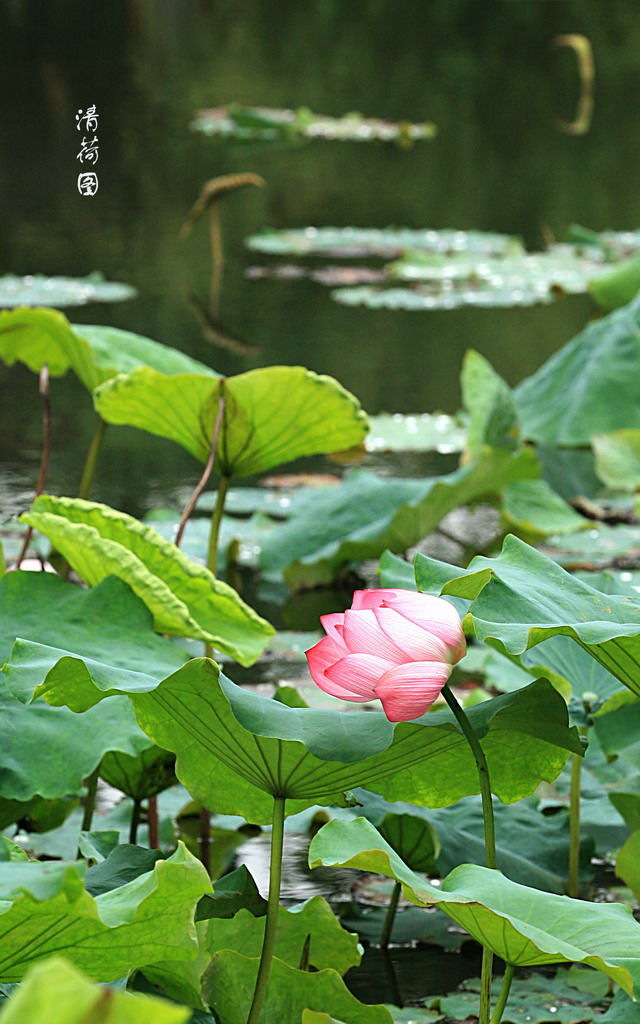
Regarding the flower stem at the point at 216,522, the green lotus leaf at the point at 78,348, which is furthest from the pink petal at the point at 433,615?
the green lotus leaf at the point at 78,348

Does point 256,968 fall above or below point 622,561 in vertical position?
above

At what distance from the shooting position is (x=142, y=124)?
5.59 metres

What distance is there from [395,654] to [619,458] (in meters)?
1.36

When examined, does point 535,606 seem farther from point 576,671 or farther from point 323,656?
point 576,671

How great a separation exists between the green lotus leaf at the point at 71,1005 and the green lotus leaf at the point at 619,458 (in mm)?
1639

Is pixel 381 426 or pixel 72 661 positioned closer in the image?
pixel 72 661

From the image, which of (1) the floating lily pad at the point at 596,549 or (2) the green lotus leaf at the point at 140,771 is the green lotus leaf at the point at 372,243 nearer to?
(1) the floating lily pad at the point at 596,549

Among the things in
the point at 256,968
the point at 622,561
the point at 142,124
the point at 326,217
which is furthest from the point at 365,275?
the point at 256,968

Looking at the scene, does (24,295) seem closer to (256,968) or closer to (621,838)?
(621,838)

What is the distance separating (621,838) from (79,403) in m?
1.56

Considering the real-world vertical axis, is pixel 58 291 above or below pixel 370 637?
below

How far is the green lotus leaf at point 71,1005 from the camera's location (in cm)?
35

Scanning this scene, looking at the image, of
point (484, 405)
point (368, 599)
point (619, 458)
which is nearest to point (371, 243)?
point (619, 458)

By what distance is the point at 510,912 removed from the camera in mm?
655
